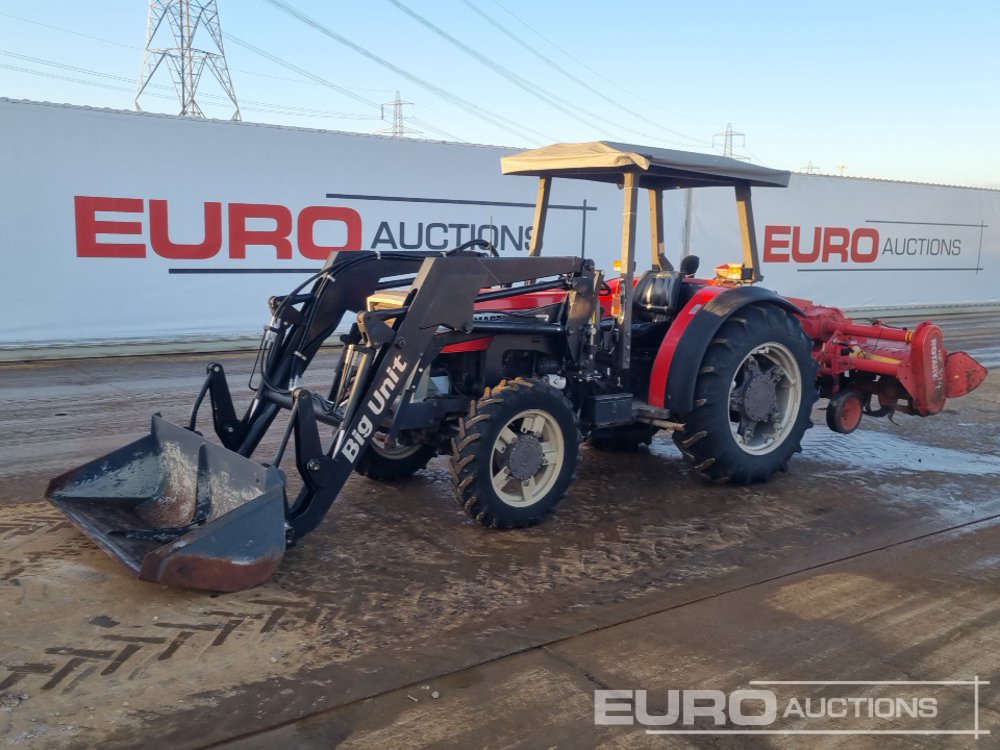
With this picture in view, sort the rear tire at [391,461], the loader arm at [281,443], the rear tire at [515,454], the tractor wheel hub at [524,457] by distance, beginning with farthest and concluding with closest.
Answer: the rear tire at [391,461]
the tractor wheel hub at [524,457]
the rear tire at [515,454]
the loader arm at [281,443]

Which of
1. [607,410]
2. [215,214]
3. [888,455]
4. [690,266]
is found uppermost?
[215,214]

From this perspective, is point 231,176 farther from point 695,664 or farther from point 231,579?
point 695,664

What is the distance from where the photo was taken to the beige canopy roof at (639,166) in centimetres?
538

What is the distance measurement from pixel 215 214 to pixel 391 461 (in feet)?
24.3

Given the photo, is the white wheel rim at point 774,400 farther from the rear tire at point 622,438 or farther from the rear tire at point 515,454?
the rear tire at point 515,454

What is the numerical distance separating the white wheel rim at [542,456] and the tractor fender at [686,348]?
92cm

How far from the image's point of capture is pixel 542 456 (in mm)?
4980

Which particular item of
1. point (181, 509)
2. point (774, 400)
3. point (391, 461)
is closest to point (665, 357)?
point (774, 400)

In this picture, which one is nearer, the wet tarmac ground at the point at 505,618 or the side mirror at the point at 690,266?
the wet tarmac ground at the point at 505,618

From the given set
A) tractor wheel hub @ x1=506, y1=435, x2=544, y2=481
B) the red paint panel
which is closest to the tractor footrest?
the red paint panel

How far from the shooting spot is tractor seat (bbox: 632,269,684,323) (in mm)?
6039

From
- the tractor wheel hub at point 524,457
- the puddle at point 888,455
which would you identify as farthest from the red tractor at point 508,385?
the puddle at point 888,455

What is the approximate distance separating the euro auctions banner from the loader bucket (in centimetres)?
500

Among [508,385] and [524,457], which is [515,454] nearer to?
[524,457]
